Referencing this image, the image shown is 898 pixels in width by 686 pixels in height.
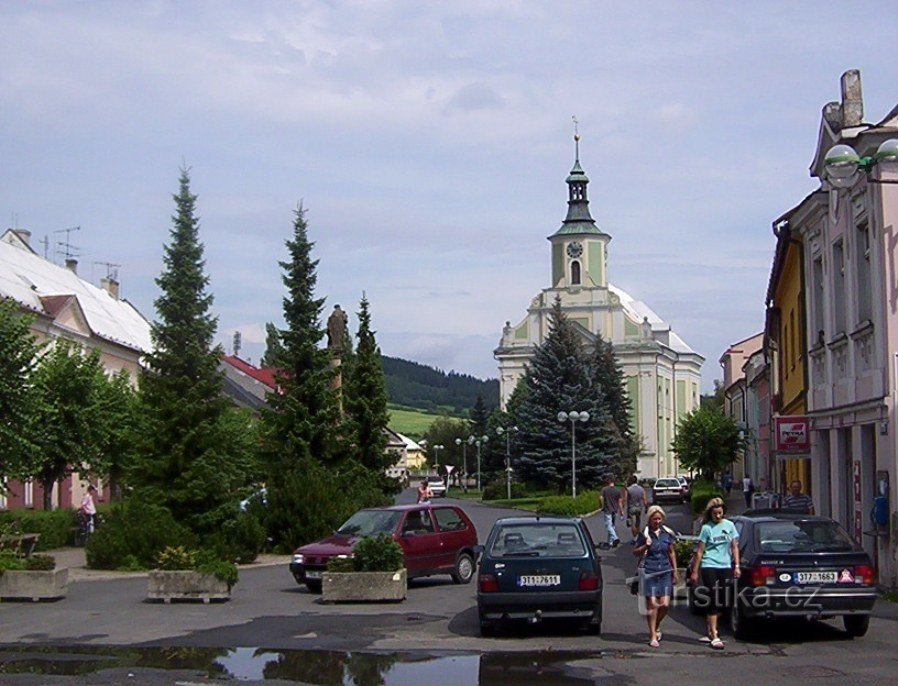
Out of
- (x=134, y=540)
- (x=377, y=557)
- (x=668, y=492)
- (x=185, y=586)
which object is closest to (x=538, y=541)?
(x=377, y=557)

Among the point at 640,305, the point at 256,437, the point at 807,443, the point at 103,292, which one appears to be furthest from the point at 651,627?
the point at 640,305

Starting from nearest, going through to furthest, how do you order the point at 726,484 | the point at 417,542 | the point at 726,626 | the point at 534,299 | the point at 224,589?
the point at 726,626 → the point at 224,589 → the point at 417,542 → the point at 726,484 → the point at 534,299

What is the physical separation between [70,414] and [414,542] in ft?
59.7

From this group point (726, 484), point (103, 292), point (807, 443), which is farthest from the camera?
point (103, 292)

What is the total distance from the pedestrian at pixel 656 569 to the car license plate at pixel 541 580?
1.11m

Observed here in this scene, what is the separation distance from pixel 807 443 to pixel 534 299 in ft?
290

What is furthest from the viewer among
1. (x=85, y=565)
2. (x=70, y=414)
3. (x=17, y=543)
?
(x=70, y=414)

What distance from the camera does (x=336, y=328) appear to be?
37688mm

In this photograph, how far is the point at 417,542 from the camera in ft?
68.5

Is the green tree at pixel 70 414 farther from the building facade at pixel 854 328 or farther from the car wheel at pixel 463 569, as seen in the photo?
the building facade at pixel 854 328

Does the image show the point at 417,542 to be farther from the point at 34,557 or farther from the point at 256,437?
the point at 256,437

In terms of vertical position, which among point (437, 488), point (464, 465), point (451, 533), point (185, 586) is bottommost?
point (437, 488)

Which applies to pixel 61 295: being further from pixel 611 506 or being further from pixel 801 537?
pixel 801 537

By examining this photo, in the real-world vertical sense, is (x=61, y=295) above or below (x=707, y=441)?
above
